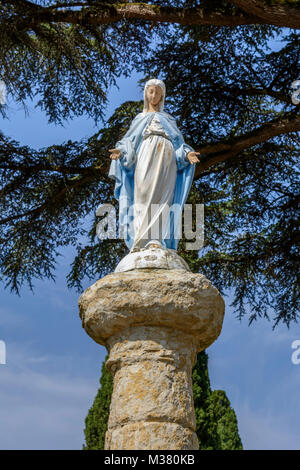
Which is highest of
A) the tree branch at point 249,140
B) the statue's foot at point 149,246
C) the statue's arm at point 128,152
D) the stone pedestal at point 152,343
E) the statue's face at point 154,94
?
the tree branch at point 249,140

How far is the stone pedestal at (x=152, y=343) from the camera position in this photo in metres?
4.41

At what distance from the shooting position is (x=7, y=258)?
1058 cm

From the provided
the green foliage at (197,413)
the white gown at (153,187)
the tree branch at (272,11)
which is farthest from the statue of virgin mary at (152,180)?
the green foliage at (197,413)

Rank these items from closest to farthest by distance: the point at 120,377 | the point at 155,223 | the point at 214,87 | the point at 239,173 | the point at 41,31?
the point at 120,377 → the point at 155,223 → the point at 41,31 → the point at 214,87 → the point at 239,173

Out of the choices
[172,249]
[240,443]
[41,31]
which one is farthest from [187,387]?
[240,443]

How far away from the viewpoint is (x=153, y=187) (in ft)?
17.6

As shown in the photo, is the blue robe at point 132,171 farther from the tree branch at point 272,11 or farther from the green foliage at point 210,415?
the green foliage at point 210,415

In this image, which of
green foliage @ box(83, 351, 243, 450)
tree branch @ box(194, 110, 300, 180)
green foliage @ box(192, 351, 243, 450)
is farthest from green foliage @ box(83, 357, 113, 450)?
tree branch @ box(194, 110, 300, 180)

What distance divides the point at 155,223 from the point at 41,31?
5202mm

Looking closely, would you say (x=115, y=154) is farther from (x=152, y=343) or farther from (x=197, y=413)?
(x=197, y=413)

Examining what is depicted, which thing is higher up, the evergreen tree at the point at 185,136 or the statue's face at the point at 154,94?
the evergreen tree at the point at 185,136

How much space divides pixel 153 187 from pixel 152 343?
4.75 feet

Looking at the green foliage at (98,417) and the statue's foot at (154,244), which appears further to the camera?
the green foliage at (98,417)

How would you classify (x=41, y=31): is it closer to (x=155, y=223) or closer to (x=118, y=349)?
(x=155, y=223)
